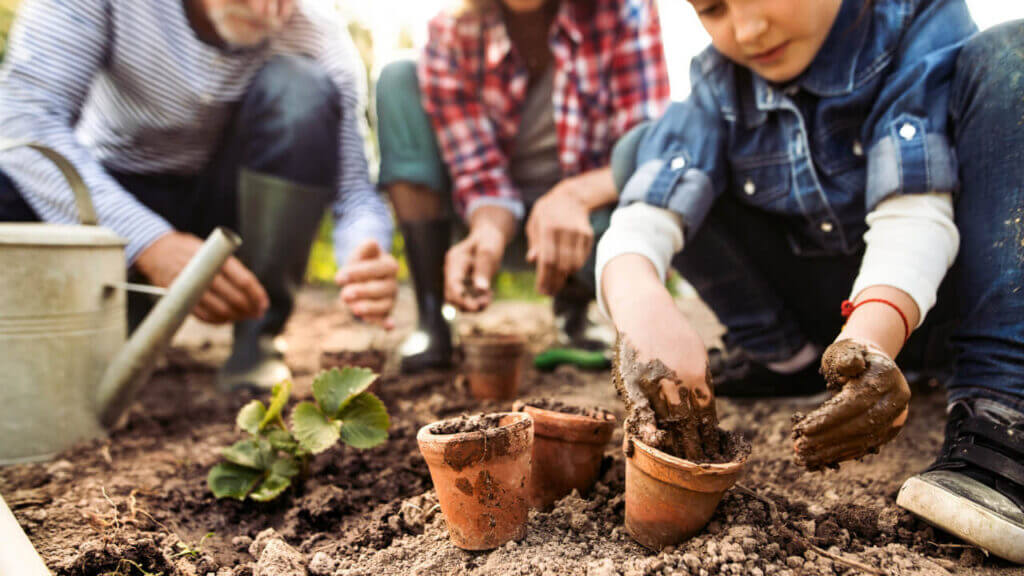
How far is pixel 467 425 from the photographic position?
115 cm

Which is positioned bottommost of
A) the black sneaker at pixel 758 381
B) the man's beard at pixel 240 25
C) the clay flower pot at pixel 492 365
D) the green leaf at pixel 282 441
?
the black sneaker at pixel 758 381

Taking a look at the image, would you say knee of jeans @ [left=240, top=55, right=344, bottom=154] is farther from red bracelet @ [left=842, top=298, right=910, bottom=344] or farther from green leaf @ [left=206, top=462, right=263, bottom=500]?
red bracelet @ [left=842, top=298, right=910, bottom=344]

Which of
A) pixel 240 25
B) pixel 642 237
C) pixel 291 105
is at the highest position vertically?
pixel 240 25

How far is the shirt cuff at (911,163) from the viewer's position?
1.35 m

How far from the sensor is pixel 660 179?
162cm

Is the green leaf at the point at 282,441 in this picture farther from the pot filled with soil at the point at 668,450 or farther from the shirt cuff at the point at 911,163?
the shirt cuff at the point at 911,163

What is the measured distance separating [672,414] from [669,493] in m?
0.13

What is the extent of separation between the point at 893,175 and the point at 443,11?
180 cm

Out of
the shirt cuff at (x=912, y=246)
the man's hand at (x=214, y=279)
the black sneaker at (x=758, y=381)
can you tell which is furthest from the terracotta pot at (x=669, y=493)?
the man's hand at (x=214, y=279)

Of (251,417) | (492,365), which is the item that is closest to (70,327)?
(251,417)

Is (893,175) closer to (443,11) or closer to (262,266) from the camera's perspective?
(443,11)

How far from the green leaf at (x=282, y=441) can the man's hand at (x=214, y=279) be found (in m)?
0.67

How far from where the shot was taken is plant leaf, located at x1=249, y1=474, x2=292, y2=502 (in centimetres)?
137

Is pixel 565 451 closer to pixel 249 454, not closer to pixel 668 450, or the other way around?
pixel 668 450
